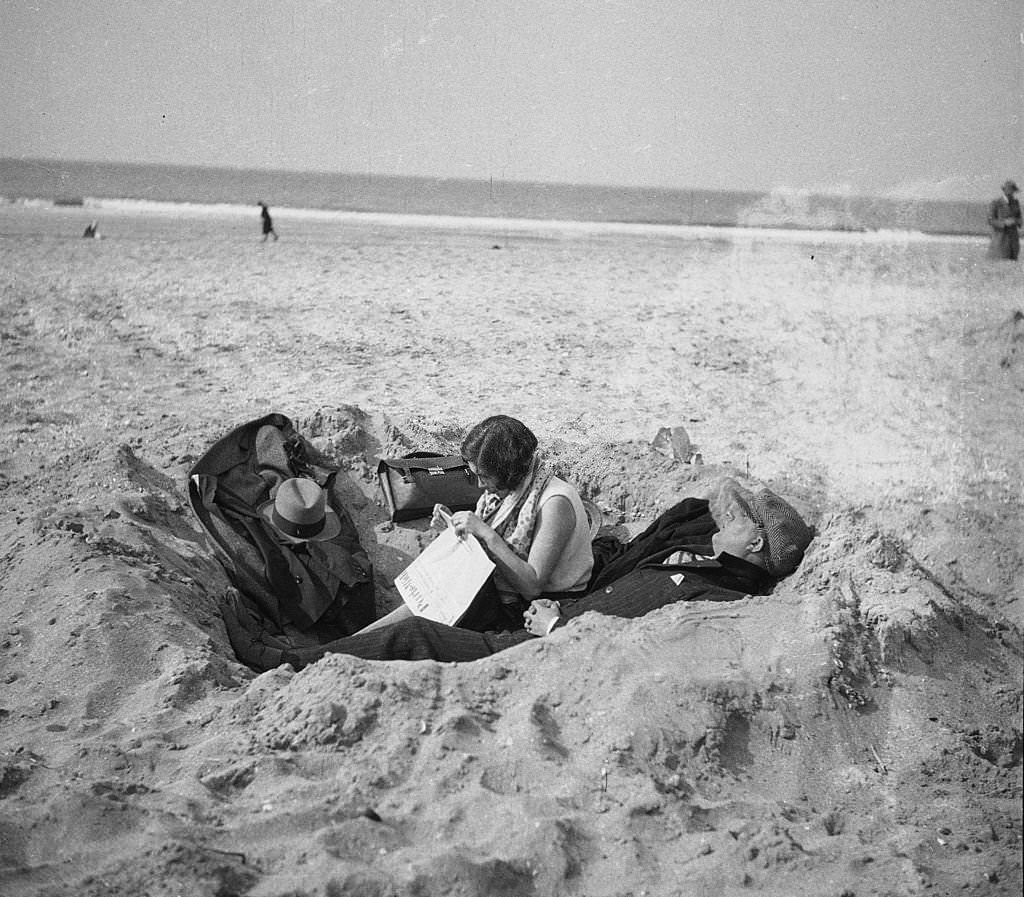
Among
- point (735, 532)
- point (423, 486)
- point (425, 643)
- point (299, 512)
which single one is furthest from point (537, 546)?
point (423, 486)

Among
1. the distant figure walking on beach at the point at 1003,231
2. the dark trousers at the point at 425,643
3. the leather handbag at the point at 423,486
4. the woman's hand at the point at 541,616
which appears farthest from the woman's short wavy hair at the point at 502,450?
the distant figure walking on beach at the point at 1003,231

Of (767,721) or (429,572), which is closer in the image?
(767,721)

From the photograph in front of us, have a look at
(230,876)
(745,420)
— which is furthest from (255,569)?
(745,420)

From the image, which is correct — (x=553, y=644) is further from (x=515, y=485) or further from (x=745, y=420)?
(x=745, y=420)

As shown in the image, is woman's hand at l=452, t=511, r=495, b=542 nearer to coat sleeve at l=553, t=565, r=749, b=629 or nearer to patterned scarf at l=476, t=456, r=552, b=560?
patterned scarf at l=476, t=456, r=552, b=560

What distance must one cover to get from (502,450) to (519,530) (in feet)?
1.16

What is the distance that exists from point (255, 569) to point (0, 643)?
3.91 ft

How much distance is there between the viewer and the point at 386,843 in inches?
102

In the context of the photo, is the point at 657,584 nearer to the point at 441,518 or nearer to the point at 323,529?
the point at 441,518

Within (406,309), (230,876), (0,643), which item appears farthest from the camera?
(406,309)

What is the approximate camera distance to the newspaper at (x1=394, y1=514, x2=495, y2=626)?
3992mm

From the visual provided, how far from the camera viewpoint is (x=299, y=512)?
15.2 feet

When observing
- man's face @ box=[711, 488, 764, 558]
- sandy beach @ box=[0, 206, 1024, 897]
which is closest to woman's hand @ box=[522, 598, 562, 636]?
sandy beach @ box=[0, 206, 1024, 897]

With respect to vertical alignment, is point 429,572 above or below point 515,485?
below
